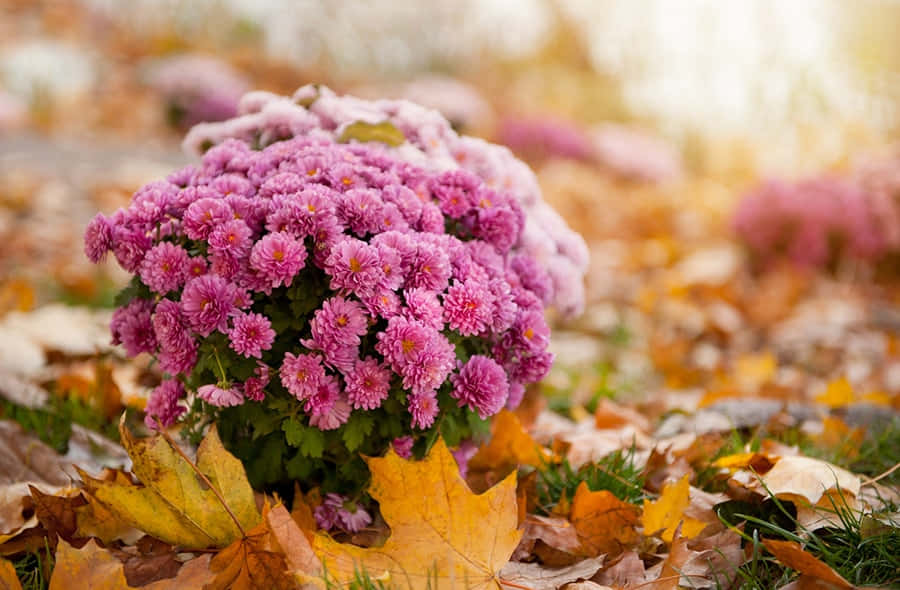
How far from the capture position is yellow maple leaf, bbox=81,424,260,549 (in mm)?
1229

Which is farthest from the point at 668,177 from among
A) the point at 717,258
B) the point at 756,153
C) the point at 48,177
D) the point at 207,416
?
the point at 207,416

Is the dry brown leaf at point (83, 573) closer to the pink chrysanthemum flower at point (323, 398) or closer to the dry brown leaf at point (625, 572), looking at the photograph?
the pink chrysanthemum flower at point (323, 398)

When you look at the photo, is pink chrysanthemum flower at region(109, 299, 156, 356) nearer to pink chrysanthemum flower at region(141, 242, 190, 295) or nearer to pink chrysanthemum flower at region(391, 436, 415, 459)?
pink chrysanthemum flower at region(141, 242, 190, 295)

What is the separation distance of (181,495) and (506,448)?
649 millimetres

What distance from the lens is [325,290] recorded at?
4.42 ft

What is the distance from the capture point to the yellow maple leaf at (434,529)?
122 cm

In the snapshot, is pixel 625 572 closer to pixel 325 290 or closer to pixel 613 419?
pixel 325 290

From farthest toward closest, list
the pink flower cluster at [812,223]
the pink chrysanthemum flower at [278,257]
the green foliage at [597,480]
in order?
the pink flower cluster at [812,223] → the green foliage at [597,480] → the pink chrysanthemum flower at [278,257]

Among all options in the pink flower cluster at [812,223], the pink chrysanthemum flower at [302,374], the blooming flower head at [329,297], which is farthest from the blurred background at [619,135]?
the pink chrysanthemum flower at [302,374]

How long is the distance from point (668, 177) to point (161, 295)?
A: 635 centimetres

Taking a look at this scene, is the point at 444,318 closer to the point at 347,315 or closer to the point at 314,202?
the point at 347,315

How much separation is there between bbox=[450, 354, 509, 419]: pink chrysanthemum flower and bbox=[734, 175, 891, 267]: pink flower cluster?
3398mm

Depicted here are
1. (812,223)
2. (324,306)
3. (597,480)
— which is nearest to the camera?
(324,306)

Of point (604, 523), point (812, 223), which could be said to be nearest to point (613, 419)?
point (604, 523)
